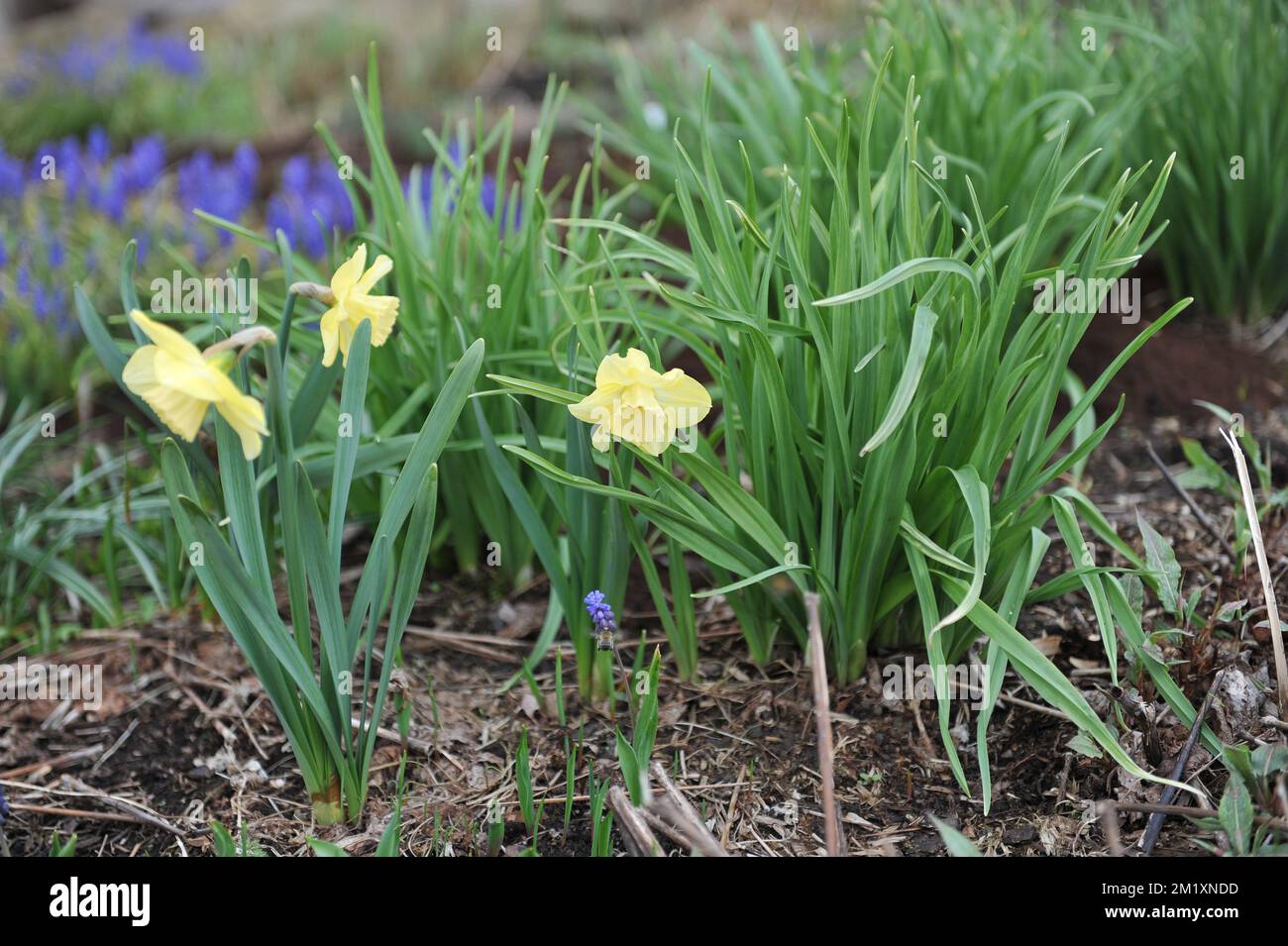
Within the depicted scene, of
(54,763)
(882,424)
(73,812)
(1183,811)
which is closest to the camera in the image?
(1183,811)

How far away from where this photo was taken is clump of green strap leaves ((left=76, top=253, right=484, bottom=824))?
1604 millimetres

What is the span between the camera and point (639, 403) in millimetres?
1580

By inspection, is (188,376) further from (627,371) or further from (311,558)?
(627,371)

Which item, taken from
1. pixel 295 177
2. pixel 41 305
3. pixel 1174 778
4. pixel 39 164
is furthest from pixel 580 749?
pixel 39 164

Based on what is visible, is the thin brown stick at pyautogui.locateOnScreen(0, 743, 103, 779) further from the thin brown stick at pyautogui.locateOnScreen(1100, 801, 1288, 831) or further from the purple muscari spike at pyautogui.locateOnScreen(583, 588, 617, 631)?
the thin brown stick at pyautogui.locateOnScreen(1100, 801, 1288, 831)

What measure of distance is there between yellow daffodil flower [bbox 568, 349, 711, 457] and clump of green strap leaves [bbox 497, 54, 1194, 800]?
0.39 feet

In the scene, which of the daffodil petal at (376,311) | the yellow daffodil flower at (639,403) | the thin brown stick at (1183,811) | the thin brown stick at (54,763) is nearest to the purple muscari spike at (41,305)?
the thin brown stick at (54,763)

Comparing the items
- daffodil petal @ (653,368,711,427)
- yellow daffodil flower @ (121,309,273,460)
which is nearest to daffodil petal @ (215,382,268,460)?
yellow daffodil flower @ (121,309,273,460)

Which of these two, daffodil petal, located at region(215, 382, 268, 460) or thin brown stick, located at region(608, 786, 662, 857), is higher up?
daffodil petal, located at region(215, 382, 268, 460)

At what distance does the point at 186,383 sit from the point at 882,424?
3.10ft

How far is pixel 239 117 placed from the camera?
5.29 meters
